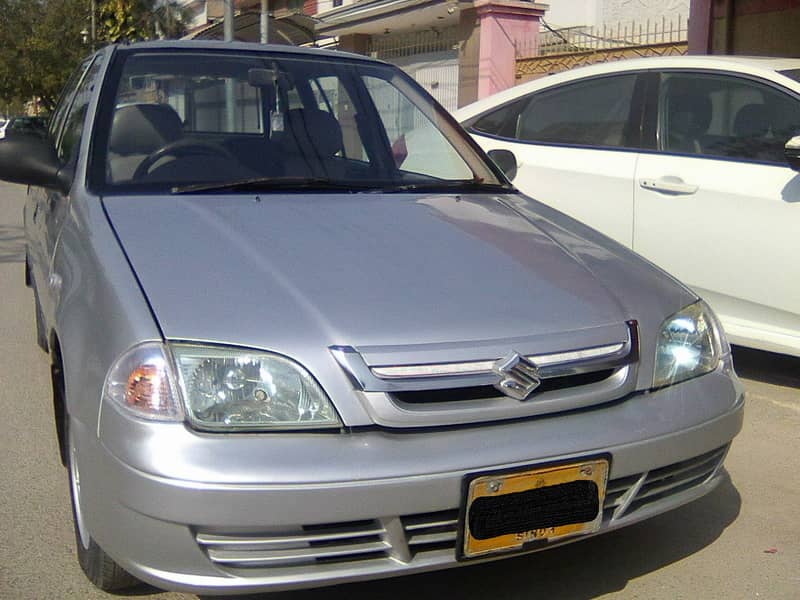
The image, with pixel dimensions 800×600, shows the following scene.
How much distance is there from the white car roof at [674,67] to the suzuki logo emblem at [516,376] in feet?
9.55

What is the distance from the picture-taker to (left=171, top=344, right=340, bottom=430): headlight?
2.34 metres

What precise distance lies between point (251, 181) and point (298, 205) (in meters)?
0.26

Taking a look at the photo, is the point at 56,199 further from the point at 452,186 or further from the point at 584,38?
the point at 584,38

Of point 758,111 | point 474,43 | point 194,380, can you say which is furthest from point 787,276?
point 474,43

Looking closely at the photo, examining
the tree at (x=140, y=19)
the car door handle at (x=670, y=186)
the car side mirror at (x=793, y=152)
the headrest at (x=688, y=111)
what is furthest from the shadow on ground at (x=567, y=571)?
the tree at (x=140, y=19)

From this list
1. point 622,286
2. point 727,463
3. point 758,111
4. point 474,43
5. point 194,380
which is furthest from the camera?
point 474,43

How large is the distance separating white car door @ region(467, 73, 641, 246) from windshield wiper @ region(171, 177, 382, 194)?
195cm

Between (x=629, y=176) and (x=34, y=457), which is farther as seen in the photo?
(x=629, y=176)

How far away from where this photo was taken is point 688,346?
2.86 meters

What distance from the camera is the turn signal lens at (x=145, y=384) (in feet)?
7.68

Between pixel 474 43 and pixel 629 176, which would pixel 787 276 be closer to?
pixel 629 176

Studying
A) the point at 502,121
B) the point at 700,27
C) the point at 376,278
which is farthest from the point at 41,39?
the point at 376,278

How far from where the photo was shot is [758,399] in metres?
4.71

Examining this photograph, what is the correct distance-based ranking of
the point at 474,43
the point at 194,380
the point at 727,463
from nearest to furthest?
the point at 194,380 → the point at 727,463 → the point at 474,43
